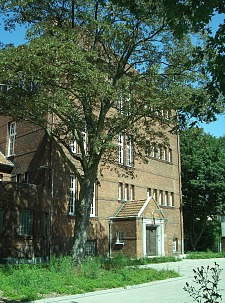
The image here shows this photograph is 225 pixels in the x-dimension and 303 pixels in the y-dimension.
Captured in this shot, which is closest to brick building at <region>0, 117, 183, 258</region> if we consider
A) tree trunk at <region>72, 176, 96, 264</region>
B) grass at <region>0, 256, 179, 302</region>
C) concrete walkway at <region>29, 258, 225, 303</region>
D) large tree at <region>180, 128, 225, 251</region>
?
tree trunk at <region>72, 176, 96, 264</region>

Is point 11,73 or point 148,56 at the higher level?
point 148,56

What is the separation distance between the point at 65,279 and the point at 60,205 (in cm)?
1248

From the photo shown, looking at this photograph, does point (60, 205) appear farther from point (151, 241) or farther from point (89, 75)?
point (89, 75)

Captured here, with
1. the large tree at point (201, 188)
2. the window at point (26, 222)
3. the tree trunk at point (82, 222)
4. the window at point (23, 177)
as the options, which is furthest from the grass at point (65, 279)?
the large tree at point (201, 188)

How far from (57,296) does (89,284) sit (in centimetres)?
183

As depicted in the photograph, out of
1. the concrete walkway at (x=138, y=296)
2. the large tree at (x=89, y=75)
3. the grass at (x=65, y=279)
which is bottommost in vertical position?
the concrete walkway at (x=138, y=296)

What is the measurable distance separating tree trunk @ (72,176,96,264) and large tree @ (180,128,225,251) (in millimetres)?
23237

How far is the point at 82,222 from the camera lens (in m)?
17.5

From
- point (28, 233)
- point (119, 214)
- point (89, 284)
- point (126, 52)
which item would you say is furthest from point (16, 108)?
point (119, 214)

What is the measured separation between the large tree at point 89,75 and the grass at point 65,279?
5.64ft

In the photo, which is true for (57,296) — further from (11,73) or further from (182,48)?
(182,48)

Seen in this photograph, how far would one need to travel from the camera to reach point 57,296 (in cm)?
1120

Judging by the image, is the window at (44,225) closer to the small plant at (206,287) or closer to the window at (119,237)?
the window at (119,237)

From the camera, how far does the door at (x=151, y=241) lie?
95.9 feet
